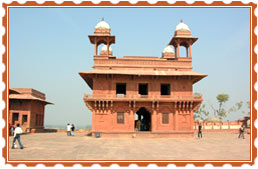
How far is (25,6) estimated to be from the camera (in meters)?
8.25

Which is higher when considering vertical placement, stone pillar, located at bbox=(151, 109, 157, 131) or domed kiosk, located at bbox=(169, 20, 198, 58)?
domed kiosk, located at bbox=(169, 20, 198, 58)

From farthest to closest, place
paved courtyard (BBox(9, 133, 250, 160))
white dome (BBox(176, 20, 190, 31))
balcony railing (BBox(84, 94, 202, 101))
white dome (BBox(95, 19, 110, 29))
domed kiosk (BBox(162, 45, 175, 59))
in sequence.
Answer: domed kiosk (BBox(162, 45, 175, 59)), white dome (BBox(176, 20, 190, 31)), white dome (BBox(95, 19, 110, 29)), balcony railing (BBox(84, 94, 202, 101)), paved courtyard (BBox(9, 133, 250, 160))

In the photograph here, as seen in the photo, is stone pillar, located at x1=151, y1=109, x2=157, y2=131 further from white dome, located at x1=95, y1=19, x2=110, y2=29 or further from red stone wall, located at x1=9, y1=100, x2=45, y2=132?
red stone wall, located at x1=9, y1=100, x2=45, y2=132

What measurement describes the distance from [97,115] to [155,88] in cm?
704

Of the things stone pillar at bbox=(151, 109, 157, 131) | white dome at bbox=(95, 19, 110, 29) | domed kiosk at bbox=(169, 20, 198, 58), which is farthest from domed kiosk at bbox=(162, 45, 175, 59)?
stone pillar at bbox=(151, 109, 157, 131)

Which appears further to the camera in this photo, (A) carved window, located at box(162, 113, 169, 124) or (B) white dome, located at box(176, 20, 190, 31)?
(B) white dome, located at box(176, 20, 190, 31)

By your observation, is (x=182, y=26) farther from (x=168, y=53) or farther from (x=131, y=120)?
(x=131, y=120)

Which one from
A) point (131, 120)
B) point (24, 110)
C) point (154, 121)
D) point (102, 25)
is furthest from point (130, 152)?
point (24, 110)

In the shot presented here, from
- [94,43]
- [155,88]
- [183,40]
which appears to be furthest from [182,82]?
[94,43]

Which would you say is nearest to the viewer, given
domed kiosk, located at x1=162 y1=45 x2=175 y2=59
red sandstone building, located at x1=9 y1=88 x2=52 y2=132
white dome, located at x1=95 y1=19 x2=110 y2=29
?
white dome, located at x1=95 y1=19 x2=110 y2=29

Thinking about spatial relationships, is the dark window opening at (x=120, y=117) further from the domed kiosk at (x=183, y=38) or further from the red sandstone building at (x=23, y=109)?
the red sandstone building at (x=23, y=109)

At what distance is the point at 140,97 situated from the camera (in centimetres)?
2603

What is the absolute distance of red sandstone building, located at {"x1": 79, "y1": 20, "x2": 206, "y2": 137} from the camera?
25.6 m

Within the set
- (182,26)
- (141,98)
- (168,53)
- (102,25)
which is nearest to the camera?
(141,98)
